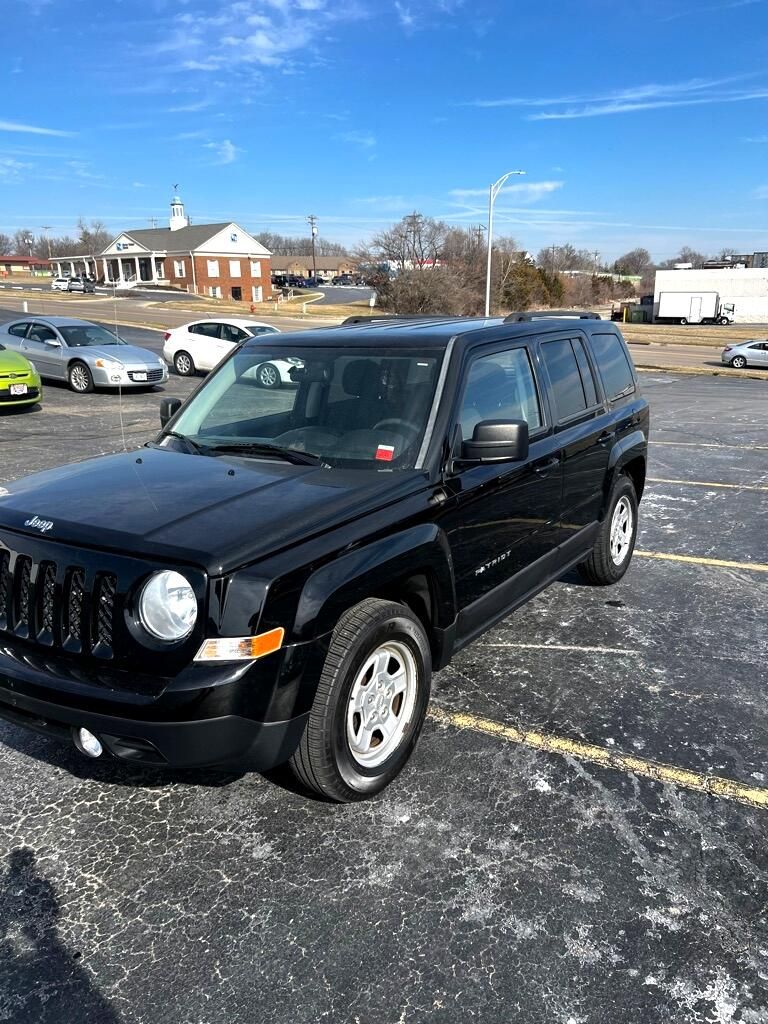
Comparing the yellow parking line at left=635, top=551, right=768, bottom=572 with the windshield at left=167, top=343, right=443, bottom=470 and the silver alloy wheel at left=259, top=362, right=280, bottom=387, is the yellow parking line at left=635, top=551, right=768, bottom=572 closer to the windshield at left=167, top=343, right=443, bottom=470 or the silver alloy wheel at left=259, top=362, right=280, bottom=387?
the windshield at left=167, top=343, right=443, bottom=470

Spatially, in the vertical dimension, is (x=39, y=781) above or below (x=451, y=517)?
below

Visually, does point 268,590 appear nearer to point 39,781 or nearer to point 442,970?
point 442,970

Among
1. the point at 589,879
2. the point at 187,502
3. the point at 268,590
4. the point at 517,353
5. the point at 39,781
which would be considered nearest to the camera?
the point at 268,590

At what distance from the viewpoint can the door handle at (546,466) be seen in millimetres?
4328

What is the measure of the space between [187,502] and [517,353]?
7.15 feet

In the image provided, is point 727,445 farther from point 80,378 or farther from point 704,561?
point 80,378

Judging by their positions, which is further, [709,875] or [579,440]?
[579,440]

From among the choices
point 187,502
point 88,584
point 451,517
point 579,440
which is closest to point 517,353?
point 579,440

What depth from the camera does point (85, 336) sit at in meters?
17.8

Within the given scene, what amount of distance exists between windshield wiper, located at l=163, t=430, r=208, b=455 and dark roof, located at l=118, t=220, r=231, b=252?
8274 centimetres

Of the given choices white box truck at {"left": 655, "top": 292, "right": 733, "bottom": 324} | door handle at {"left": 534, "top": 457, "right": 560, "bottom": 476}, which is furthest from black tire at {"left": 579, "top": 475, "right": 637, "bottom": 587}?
white box truck at {"left": 655, "top": 292, "right": 733, "bottom": 324}

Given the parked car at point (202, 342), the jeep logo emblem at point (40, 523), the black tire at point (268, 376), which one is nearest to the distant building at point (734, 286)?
the parked car at point (202, 342)

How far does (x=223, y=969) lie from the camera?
242cm

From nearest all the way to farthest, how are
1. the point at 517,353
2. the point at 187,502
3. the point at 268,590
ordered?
the point at 268,590, the point at 187,502, the point at 517,353
